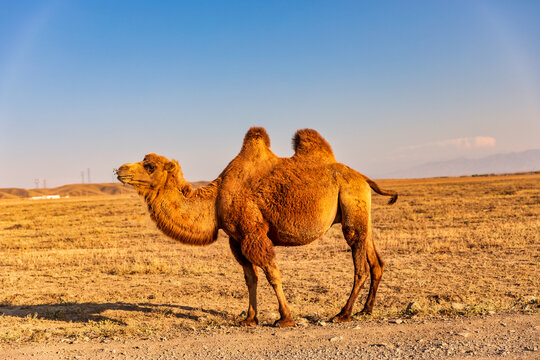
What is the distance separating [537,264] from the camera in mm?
12227

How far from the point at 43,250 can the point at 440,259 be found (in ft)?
46.9

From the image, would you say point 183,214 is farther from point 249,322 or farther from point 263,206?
point 249,322

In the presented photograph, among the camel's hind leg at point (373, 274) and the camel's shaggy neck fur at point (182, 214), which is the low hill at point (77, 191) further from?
the camel's hind leg at point (373, 274)

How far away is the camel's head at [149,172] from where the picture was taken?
7308 millimetres

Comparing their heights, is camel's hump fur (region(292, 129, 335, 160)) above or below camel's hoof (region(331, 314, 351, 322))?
above

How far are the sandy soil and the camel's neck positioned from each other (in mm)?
1456

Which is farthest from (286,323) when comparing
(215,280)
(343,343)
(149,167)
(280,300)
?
(215,280)

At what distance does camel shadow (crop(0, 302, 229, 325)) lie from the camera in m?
8.59

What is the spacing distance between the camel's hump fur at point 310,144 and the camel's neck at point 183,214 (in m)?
1.71

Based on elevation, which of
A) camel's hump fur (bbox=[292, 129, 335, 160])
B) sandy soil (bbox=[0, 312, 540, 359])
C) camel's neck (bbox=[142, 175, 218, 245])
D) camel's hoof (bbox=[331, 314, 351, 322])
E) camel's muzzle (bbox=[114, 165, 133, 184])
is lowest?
camel's hoof (bbox=[331, 314, 351, 322])

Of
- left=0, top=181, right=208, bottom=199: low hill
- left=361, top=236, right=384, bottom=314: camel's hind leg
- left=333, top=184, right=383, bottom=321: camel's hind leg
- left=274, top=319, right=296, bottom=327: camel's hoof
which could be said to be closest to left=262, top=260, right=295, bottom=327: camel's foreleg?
left=274, top=319, right=296, bottom=327: camel's hoof

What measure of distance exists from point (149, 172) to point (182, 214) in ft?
2.71

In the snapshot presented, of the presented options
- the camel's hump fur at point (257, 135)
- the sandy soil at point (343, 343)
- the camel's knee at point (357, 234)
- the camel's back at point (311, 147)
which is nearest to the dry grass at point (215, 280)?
the sandy soil at point (343, 343)

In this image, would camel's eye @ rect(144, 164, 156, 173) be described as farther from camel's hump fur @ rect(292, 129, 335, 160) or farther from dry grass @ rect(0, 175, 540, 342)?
camel's hump fur @ rect(292, 129, 335, 160)
